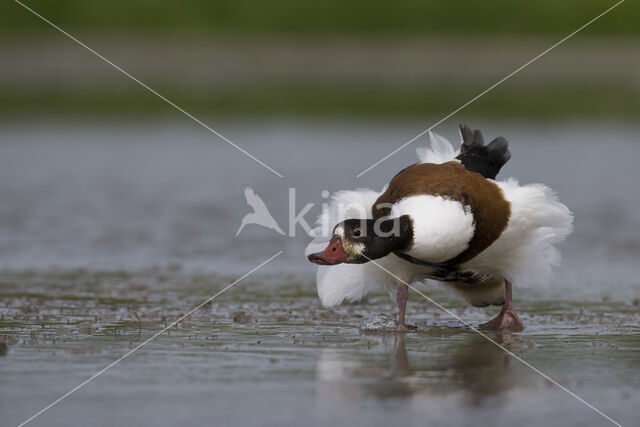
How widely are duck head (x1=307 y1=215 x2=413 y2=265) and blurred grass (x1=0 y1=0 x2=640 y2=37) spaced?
3317 centimetres

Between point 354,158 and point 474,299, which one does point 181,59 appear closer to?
point 354,158

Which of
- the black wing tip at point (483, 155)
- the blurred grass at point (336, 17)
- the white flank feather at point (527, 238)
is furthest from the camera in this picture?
the blurred grass at point (336, 17)

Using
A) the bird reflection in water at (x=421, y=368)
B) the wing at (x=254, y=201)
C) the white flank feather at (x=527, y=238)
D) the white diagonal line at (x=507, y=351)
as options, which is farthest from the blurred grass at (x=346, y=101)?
the bird reflection in water at (x=421, y=368)

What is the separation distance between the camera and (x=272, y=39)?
4041cm

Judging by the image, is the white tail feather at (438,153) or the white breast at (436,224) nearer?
the white breast at (436,224)

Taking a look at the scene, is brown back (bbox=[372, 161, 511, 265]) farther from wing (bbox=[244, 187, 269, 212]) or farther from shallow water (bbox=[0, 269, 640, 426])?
wing (bbox=[244, 187, 269, 212])

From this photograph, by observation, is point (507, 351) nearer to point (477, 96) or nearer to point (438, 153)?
point (438, 153)

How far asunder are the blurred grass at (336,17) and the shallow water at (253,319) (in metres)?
21.7

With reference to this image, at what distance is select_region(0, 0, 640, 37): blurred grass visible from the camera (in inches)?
1615

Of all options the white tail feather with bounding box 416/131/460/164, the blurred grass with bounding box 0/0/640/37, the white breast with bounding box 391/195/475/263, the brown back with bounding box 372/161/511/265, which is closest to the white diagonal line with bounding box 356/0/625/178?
the white tail feather with bounding box 416/131/460/164

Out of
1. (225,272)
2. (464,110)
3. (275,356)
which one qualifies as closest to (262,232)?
(225,272)

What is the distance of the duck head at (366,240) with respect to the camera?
25.4 ft

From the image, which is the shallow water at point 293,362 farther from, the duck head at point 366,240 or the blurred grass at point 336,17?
the blurred grass at point 336,17

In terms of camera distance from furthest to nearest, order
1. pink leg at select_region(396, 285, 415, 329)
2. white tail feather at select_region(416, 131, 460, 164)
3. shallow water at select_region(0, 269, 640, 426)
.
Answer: white tail feather at select_region(416, 131, 460, 164), pink leg at select_region(396, 285, 415, 329), shallow water at select_region(0, 269, 640, 426)
